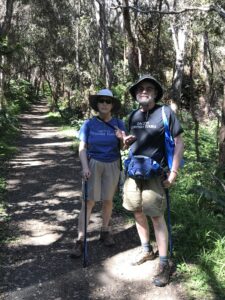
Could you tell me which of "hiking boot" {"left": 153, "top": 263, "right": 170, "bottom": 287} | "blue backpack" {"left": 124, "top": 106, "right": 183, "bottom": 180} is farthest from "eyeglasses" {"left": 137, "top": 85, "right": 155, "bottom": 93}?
"hiking boot" {"left": 153, "top": 263, "right": 170, "bottom": 287}

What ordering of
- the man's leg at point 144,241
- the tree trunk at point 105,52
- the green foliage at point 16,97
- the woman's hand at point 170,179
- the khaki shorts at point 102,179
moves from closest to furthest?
the woman's hand at point 170,179 → the man's leg at point 144,241 → the khaki shorts at point 102,179 → the tree trunk at point 105,52 → the green foliage at point 16,97

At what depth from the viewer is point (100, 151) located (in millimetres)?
5012

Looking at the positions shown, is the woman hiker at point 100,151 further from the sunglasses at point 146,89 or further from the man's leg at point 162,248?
the man's leg at point 162,248

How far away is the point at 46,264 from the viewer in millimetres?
5039

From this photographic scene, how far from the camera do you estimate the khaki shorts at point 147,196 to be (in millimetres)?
4383

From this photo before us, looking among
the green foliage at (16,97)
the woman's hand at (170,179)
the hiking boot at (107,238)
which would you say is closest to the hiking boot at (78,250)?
the hiking boot at (107,238)

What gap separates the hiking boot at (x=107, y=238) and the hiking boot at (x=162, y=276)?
3.77 feet

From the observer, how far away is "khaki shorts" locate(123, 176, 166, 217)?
4.38 metres

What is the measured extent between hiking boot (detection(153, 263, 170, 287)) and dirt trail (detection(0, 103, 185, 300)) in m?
0.06

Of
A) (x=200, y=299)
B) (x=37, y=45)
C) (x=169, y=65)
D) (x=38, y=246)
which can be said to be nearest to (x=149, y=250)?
(x=200, y=299)

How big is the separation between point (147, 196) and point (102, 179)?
0.88 meters

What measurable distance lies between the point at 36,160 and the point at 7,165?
4.58 feet

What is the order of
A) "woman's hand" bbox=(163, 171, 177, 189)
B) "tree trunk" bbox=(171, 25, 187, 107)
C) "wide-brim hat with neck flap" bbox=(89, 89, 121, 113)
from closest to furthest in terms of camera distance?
"woman's hand" bbox=(163, 171, 177, 189), "wide-brim hat with neck flap" bbox=(89, 89, 121, 113), "tree trunk" bbox=(171, 25, 187, 107)

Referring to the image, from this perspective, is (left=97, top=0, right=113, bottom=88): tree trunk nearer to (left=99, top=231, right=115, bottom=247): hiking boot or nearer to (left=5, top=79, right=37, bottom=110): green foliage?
(left=99, top=231, right=115, bottom=247): hiking boot
